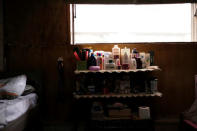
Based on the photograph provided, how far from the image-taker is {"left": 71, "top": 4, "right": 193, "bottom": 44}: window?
2.76 meters

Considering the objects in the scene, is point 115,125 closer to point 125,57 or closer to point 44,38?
point 125,57

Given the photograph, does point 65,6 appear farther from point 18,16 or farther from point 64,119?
point 64,119

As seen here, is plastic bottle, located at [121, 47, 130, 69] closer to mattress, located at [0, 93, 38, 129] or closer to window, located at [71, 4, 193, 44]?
window, located at [71, 4, 193, 44]

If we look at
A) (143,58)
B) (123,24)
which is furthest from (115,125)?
(123,24)

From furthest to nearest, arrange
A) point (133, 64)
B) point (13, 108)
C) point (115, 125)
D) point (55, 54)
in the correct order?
1. point (55, 54)
2. point (133, 64)
3. point (115, 125)
4. point (13, 108)

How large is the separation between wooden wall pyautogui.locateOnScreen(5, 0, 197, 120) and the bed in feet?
0.57

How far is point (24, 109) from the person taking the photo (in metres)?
1.97

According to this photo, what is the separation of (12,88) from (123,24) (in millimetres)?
1737

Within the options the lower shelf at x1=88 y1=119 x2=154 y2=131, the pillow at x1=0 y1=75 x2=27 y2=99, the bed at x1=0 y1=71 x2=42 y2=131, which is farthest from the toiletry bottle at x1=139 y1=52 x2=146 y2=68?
the pillow at x1=0 y1=75 x2=27 y2=99

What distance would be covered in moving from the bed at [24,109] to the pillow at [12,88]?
55mm

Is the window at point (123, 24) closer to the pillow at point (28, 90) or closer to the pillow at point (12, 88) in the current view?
the pillow at point (28, 90)

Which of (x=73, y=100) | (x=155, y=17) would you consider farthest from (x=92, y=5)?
(x=73, y=100)

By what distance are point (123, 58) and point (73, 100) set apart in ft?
3.12

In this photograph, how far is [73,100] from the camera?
2.70 m
